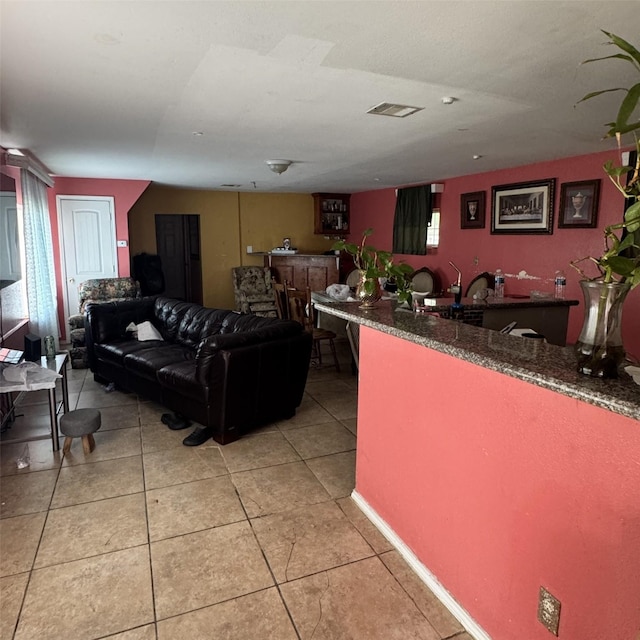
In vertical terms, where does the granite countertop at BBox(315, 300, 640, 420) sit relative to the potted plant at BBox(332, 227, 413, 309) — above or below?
below

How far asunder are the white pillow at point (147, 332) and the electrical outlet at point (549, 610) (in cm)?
393

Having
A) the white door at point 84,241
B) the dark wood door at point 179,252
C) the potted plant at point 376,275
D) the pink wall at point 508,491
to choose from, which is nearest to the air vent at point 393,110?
the potted plant at point 376,275

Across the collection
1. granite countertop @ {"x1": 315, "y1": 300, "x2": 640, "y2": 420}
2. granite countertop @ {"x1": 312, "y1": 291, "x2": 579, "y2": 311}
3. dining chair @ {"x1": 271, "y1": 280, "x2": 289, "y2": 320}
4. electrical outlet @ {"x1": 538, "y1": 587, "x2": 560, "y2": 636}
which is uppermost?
granite countertop @ {"x1": 315, "y1": 300, "x2": 640, "y2": 420}

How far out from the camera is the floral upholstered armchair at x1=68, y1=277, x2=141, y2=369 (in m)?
5.16

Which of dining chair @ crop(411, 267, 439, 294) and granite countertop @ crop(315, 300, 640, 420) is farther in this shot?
dining chair @ crop(411, 267, 439, 294)

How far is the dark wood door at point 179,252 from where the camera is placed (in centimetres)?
847

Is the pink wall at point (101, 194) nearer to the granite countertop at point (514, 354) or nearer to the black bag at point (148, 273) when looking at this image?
the black bag at point (148, 273)

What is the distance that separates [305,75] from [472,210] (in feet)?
12.8

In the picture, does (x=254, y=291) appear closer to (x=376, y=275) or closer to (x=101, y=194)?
(x=101, y=194)

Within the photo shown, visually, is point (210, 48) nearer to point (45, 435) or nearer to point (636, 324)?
point (45, 435)

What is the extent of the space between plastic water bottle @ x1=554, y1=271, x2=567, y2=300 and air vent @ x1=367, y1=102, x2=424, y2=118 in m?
2.42

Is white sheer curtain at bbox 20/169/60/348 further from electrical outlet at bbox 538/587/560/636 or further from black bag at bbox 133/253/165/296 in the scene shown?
electrical outlet at bbox 538/587/560/636

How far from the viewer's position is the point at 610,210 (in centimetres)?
409

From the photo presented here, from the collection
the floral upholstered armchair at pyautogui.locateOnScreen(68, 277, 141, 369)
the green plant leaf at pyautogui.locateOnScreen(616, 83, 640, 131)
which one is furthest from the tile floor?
the floral upholstered armchair at pyautogui.locateOnScreen(68, 277, 141, 369)
